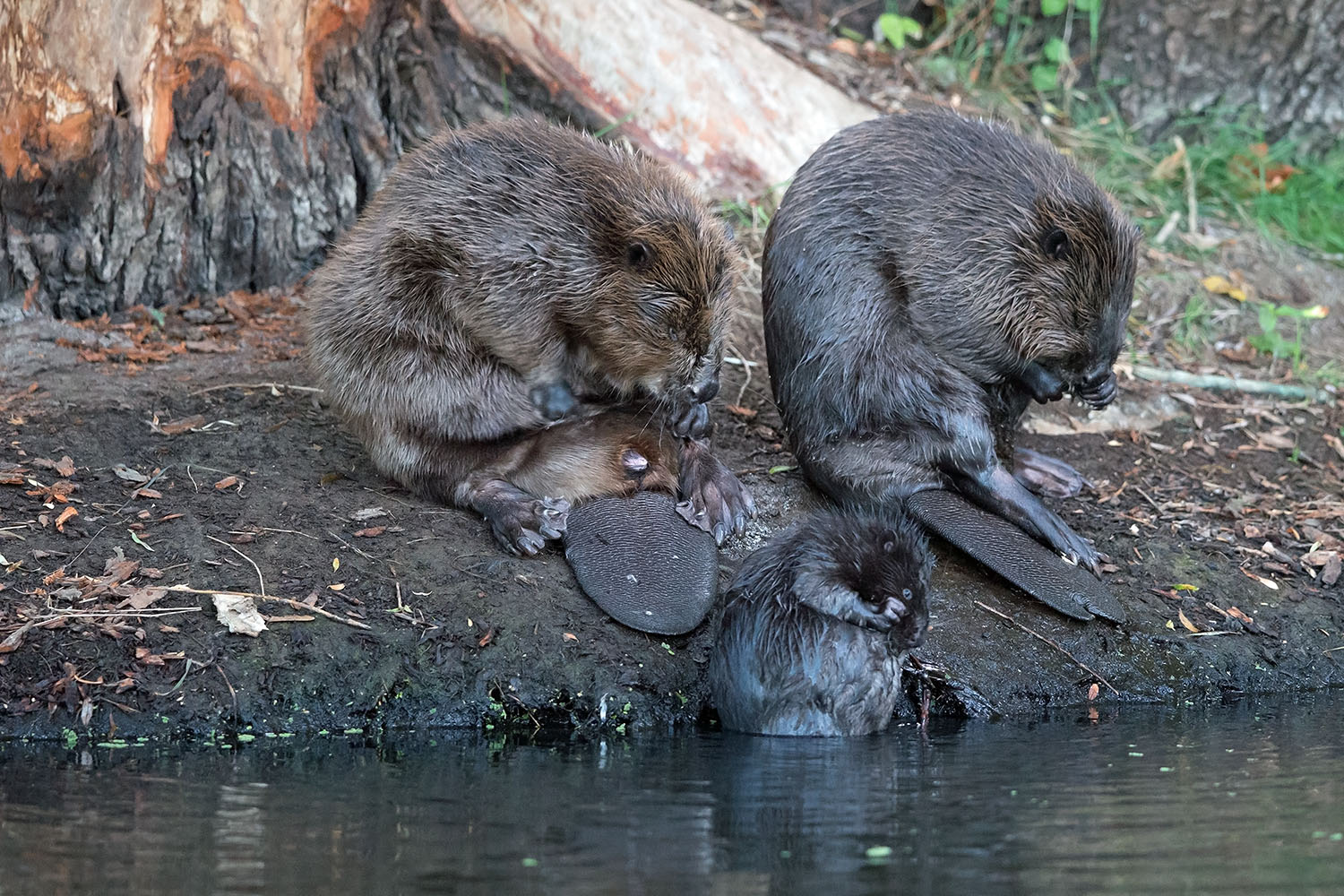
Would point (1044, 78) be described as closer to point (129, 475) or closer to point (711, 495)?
point (711, 495)

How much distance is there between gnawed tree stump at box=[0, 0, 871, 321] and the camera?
4.74m

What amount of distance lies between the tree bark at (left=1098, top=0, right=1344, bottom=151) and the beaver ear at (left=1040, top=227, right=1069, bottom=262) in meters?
3.36

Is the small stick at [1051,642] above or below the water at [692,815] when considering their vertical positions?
below

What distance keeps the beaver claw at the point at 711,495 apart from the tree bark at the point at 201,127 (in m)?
1.87

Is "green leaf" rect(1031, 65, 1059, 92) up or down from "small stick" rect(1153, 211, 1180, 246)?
up

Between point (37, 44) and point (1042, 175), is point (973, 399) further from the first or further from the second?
point (37, 44)

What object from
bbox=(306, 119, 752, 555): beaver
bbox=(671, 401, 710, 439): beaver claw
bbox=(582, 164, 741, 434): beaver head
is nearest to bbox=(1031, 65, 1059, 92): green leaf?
bbox=(306, 119, 752, 555): beaver

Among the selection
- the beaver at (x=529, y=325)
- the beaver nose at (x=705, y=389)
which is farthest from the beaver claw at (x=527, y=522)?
the beaver nose at (x=705, y=389)

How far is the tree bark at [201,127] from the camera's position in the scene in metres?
4.72

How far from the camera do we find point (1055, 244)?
4113 mm

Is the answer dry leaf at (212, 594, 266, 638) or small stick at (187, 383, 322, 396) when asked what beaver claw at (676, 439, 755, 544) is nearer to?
dry leaf at (212, 594, 266, 638)

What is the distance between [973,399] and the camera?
13.7ft

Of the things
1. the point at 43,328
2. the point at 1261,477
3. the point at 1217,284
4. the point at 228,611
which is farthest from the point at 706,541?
the point at 1217,284

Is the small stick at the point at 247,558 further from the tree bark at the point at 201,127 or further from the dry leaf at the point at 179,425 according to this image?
the tree bark at the point at 201,127
